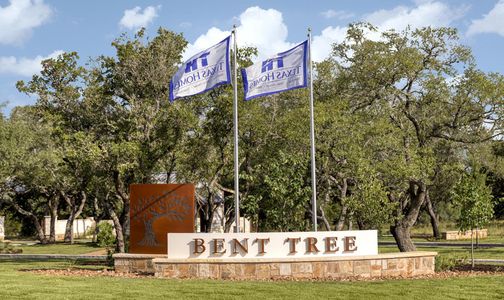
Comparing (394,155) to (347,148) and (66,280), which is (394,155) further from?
(66,280)

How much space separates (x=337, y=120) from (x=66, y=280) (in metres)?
13.8

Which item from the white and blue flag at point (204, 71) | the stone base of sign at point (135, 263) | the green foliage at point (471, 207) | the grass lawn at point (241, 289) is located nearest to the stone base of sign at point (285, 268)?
the grass lawn at point (241, 289)

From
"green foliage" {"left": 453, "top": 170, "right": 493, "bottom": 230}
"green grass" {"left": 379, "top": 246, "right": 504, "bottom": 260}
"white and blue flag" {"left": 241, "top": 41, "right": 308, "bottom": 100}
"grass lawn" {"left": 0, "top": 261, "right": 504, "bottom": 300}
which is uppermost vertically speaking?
"white and blue flag" {"left": 241, "top": 41, "right": 308, "bottom": 100}

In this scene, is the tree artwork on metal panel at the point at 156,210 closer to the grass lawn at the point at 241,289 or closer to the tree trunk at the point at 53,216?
the grass lawn at the point at 241,289

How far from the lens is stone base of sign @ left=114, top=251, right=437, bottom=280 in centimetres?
1970

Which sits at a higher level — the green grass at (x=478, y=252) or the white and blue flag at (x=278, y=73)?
the white and blue flag at (x=278, y=73)

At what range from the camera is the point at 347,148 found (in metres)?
27.3

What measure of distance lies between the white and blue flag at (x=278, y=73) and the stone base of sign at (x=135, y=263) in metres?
6.64

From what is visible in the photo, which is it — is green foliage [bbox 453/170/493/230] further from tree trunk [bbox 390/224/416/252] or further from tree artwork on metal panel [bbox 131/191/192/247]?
tree artwork on metal panel [bbox 131/191/192/247]

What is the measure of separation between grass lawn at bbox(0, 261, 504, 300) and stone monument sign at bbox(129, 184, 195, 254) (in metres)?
3.40

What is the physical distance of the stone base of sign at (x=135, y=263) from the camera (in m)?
22.0

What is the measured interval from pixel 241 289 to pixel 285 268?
3.47 meters

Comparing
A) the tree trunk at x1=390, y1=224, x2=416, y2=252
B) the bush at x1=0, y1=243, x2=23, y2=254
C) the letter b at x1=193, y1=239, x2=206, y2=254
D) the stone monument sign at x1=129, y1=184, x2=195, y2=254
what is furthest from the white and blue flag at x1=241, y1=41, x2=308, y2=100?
the bush at x1=0, y1=243, x2=23, y2=254

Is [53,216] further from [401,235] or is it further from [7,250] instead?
[401,235]
